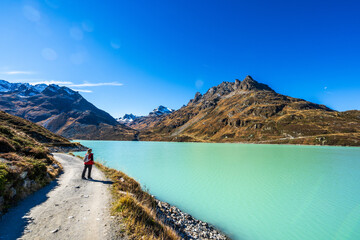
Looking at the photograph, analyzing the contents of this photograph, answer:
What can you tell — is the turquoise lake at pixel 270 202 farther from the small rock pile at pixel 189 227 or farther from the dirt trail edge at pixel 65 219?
the dirt trail edge at pixel 65 219

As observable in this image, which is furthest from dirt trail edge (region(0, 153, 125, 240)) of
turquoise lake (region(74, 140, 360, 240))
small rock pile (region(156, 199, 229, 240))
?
turquoise lake (region(74, 140, 360, 240))

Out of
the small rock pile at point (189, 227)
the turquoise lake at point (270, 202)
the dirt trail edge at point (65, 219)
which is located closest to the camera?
the dirt trail edge at point (65, 219)

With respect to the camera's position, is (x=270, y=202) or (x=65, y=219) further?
(x=270, y=202)

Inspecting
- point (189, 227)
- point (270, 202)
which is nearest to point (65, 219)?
point (189, 227)

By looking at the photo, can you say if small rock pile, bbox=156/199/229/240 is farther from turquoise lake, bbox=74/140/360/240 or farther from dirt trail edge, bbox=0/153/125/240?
dirt trail edge, bbox=0/153/125/240

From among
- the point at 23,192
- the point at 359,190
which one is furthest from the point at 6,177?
the point at 359,190

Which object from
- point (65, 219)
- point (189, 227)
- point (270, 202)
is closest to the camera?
point (65, 219)

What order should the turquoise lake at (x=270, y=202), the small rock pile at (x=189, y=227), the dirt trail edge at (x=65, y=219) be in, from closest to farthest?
1. the dirt trail edge at (x=65, y=219)
2. the small rock pile at (x=189, y=227)
3. the turquoise lake at (x=270, y=202)

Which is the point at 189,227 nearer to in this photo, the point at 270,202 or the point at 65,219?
the point at 65,219

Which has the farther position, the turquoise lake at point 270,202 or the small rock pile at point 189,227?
the turquoise lake at point 270,202

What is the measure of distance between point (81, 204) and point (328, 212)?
23.8 meters

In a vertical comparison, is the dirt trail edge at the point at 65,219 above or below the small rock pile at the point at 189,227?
above

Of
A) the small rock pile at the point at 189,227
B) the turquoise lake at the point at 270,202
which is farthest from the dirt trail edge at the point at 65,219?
the turquoise lake at the point at 270,202

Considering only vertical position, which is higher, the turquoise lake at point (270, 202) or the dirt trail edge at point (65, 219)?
the dirt trail edge at point (65, 219)
